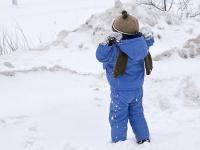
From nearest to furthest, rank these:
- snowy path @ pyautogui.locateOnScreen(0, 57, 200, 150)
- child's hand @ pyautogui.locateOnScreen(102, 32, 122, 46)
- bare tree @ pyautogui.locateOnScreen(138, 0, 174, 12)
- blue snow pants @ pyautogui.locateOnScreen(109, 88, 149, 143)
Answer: child's hand @ pyautogui.locateOnScreen(102, 32, 122, 46), blue snow pants @ pyautogui.locateOnScreen(109, 88, 149, 143), snowy path @ pyautogui.locateOnScreen(0, 57, 200, 150), bare tree @ pyautogui.locateOnScreen(138, 0, 174, 12)

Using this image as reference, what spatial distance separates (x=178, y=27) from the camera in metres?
7.74

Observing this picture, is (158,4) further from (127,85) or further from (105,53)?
(105,53)

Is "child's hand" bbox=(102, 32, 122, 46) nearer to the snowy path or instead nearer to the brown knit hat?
the brown knit hat

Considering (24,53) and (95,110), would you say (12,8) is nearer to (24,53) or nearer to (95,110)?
(24,53)

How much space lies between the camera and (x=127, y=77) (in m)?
3.98

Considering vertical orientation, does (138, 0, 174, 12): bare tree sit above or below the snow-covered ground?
below

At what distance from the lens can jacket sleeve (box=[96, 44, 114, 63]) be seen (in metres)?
3.82

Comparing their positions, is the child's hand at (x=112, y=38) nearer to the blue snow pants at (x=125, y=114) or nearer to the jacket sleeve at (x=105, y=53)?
the jacket sleeve at (x=105, y=53)

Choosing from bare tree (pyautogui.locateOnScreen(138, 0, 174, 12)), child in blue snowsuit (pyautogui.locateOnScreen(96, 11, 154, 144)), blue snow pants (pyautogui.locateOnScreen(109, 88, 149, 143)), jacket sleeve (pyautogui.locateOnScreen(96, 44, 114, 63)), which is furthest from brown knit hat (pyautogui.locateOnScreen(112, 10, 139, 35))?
bare tree (pyautogui.locateOnScreen(138, 0, 174, 12))

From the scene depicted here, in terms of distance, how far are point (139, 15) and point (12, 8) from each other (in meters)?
11.7

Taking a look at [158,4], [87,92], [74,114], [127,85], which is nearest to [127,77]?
[127,85]

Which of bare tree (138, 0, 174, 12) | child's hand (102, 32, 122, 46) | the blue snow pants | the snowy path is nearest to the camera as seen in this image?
child's hand (102, 32, 122, 46)

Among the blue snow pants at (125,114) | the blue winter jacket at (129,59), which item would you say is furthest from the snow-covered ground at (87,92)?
the blue winter jacket at (129,59)

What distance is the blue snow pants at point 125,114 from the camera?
160 inches
